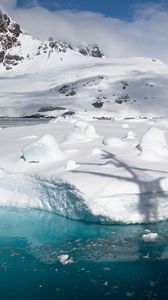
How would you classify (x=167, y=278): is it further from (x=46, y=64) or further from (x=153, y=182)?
(x=46, y=64)

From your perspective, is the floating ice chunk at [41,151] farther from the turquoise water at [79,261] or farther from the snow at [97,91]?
the snow at [97,91]

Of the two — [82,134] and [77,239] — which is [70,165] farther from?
[82,134]

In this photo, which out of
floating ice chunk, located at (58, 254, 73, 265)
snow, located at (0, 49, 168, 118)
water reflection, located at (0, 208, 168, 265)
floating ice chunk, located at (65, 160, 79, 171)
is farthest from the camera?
snow, located at (0, 49, 168, 118)

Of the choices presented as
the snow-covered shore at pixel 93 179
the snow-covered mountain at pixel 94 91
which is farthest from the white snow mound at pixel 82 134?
the snow-covered mountain at pixel 94 91

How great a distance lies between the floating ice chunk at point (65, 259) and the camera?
9.62m

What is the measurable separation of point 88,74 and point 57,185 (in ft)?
426

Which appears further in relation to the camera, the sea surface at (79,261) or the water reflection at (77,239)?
the water reflection at (77,239)

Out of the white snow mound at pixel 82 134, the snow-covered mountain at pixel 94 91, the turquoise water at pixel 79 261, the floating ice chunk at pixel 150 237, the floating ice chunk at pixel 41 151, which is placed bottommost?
the turquoise water at pixel 79 261

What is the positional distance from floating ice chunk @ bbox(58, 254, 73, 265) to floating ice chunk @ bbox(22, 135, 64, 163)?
5695 millimetres

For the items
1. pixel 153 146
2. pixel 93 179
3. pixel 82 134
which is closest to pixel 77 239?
pixel 93 179

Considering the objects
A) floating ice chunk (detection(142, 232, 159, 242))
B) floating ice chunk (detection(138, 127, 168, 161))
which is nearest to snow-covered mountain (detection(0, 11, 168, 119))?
floating ice chunk (detection(138, 127, 168, 161))

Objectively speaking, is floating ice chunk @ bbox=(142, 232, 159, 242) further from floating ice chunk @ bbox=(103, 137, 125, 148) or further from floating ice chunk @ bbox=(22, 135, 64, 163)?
floating ice chunk @ bbox=(103, 137, 125, 148)

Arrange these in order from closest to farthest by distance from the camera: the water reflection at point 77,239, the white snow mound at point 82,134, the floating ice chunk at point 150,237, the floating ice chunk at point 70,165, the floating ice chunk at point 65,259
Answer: the floating ice chunk at point 65,259 → the water reflection at point 77,239 → the floating ice chunk at point 150,237 → the floating ice chunk at point 70,165 → the white snow mound at point 82,134

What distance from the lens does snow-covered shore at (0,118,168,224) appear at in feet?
40.0
